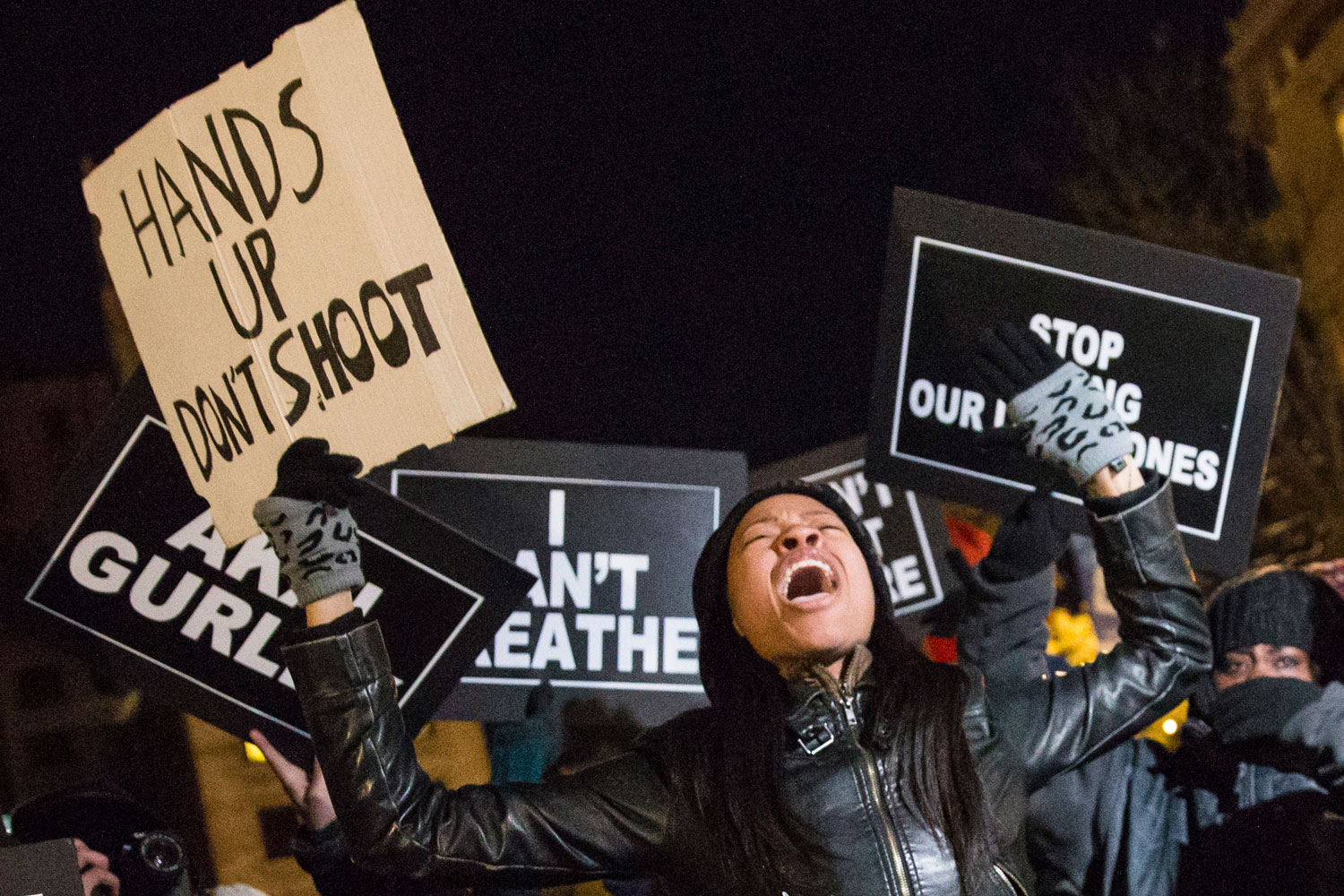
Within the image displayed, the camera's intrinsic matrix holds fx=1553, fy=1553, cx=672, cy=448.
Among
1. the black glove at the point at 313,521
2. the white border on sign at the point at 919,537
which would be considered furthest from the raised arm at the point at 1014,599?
the black glove at the point at 313,521

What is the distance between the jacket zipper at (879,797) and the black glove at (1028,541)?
1.08 meters

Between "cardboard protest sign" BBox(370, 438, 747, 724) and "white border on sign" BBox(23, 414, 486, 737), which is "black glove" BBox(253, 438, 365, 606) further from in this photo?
"cardboard protest sign" BBox(370, 438, 747, 724)

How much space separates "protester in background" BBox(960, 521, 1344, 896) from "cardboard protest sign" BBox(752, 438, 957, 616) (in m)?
1.35

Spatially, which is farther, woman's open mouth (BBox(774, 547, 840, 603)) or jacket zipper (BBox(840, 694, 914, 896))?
woman's open mouth (BBox(774, 547, 840, 603))

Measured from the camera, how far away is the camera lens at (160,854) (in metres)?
3.55

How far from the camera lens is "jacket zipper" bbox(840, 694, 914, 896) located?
8.04 feet

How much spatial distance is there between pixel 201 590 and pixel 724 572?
1594 millimetres

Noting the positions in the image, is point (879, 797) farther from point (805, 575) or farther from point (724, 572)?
point (724, 572)

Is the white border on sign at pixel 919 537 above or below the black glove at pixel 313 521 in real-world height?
below

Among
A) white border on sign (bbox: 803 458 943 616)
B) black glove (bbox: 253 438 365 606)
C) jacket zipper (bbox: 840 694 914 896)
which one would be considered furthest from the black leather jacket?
white border on sign (bbox: 803 458 943 616)

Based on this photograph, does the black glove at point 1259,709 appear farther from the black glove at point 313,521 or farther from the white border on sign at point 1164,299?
the black glove at point 313,521

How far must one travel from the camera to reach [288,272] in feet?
9.96

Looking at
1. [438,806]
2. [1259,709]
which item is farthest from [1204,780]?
[438,806]

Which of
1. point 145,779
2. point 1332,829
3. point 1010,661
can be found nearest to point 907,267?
point 1010,661
